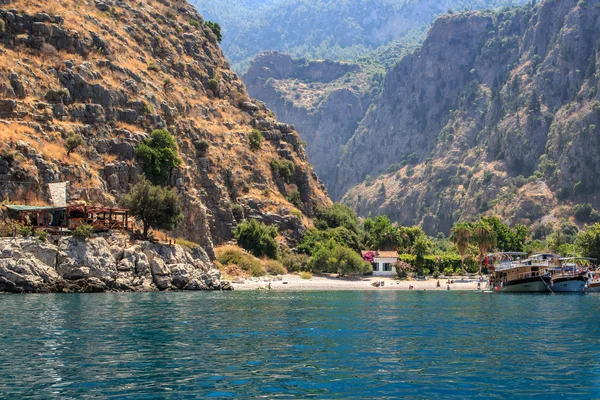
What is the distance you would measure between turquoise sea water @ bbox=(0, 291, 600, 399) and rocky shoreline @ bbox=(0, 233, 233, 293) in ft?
58.1

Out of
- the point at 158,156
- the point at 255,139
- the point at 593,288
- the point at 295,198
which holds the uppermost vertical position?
the point at 255,139

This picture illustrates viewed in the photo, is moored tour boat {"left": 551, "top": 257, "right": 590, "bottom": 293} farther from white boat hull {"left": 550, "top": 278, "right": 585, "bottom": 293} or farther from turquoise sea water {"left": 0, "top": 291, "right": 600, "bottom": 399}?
turquoise sea water {"left": 0, "top": 291, "right": 600, "bottom": 399}

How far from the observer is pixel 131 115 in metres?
96.2

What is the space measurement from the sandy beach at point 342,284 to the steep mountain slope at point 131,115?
12975 mm

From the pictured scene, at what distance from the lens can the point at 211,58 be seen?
132 m

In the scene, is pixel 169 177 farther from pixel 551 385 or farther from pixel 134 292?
pixel 551 385

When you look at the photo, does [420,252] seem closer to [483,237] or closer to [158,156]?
[483,237]

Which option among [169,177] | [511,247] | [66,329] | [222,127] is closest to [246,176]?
[222,127]

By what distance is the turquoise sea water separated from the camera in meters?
20.8

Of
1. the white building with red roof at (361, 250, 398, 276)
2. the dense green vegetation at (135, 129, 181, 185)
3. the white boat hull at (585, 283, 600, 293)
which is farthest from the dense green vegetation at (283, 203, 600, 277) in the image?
the white boat hull at (585, 283, 600, 293)

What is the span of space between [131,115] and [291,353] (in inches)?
2962

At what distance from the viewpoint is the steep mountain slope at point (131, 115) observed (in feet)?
271

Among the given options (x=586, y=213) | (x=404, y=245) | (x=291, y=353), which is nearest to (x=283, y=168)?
(x=404, y=245)

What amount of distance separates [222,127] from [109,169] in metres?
32.3
